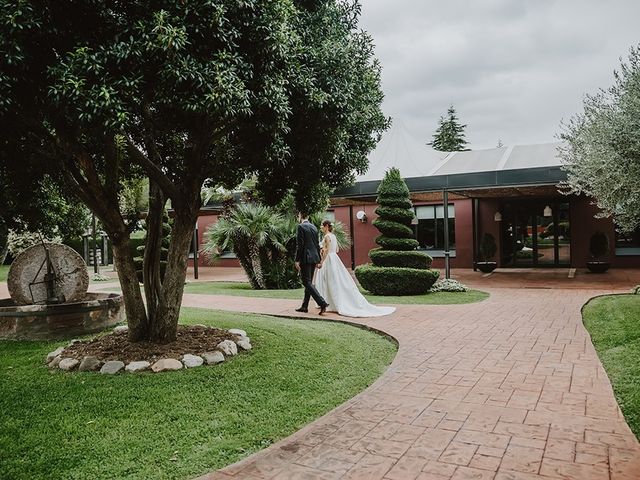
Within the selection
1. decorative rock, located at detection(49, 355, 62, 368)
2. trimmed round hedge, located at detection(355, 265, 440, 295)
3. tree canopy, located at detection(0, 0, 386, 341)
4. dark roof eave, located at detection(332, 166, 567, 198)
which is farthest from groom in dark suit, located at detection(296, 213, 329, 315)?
dark roof eave, located at detection(332, 166, 567, 198)

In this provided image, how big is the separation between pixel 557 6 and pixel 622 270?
462 inches

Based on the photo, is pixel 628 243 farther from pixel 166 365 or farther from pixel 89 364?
pixel 89 364

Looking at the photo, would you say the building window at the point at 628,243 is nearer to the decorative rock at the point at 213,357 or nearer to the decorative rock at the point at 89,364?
the decorative rock at the point at 213,357

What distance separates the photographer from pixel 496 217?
756 inches

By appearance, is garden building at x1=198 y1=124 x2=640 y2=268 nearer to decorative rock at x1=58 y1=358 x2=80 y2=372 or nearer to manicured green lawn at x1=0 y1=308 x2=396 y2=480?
manicured green lawn at x1=0 y1=308 x2=396 y2=480

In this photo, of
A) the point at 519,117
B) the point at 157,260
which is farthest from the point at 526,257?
the point at 519,117

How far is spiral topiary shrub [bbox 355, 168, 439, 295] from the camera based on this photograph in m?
11.2

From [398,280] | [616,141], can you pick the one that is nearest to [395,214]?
[398,280]

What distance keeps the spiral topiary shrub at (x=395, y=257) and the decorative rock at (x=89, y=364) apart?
7.37m

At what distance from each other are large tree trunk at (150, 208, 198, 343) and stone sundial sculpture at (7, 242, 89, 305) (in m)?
3.17

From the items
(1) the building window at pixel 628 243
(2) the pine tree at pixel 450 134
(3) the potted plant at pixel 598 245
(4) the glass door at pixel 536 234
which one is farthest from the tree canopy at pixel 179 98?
(2) the pine tree at pixel 450 134

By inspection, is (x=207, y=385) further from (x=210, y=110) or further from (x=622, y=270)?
(x=622, y=270)

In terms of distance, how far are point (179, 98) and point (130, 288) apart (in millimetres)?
2712

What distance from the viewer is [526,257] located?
1992 centimetres
